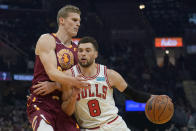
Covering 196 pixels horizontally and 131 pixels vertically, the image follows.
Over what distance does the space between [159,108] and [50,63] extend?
1.37 metres

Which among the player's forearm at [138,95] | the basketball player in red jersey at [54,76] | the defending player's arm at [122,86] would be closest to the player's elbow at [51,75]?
the basketball player in red jersey at [54,76]

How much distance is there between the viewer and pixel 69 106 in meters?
3.86

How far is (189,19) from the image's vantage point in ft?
81.6

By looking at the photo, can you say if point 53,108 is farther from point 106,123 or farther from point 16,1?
point 16,1

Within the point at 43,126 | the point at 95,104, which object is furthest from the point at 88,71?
the point at 43,126

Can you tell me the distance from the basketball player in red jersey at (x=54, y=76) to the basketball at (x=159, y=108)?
0.91m

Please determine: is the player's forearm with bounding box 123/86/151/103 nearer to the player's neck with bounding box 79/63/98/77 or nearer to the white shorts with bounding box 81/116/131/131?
the white shorts with bounding box 81/116/131/131

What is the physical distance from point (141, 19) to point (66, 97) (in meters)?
19.9

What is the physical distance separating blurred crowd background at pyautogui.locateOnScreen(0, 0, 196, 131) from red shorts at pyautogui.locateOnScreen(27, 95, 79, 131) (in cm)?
1063

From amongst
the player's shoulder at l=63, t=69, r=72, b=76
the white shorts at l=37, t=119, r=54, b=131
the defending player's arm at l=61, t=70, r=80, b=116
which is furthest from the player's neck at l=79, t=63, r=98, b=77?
the white shorts at l=37, t=119, r=54, b=131

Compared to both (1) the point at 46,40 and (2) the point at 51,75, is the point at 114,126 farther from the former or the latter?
(1) the point at 46,40

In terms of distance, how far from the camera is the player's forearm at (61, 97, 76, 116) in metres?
3.80

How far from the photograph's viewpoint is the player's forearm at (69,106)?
150 inches

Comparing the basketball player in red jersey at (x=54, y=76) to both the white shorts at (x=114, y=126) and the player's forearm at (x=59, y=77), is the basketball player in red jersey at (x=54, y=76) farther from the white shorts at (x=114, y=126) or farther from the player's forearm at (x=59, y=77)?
the white shorts at (x=114, y=126)
